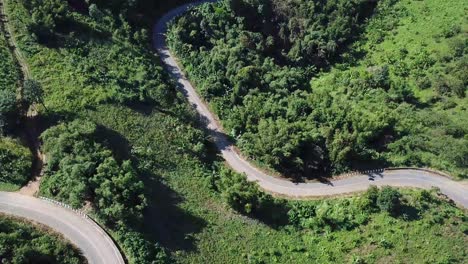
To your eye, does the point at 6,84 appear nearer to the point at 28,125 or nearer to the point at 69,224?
the point at 28,125

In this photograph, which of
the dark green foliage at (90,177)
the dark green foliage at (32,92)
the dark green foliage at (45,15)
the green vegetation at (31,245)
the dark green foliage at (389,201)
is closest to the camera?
the green vegetation at (31,245)

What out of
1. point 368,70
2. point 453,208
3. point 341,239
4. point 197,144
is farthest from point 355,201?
point 368,70

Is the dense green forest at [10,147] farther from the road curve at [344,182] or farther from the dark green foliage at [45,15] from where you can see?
the road curve at [344,182]

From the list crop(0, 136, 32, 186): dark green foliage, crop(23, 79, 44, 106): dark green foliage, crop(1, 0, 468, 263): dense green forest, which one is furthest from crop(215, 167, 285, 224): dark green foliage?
crop(23, 79, 44, 106): dark green foliage

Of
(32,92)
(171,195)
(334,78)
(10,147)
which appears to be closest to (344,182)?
(334,78)

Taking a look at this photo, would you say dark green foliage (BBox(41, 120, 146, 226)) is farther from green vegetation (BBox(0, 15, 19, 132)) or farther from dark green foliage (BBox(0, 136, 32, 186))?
green vegetation (BBox(0, 15, 19, 132))

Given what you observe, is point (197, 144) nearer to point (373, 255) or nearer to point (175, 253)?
point (175, 253)

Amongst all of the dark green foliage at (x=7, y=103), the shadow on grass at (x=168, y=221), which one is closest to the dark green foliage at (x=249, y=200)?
the shadow on grass at (x=168, y=221)
